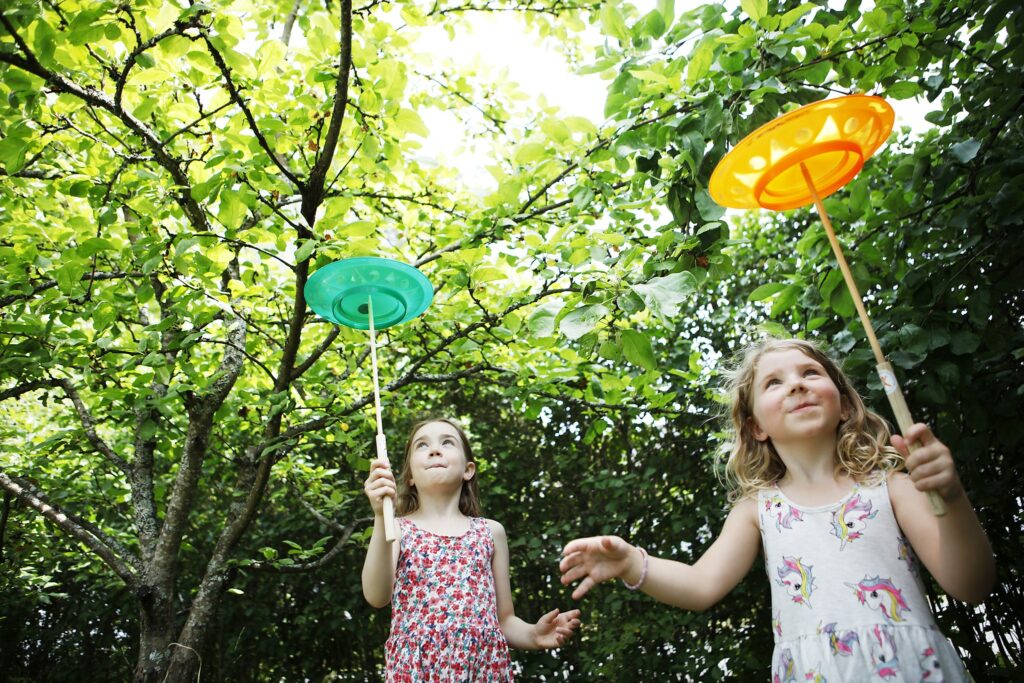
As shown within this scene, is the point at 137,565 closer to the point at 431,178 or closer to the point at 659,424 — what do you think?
the point at 431,178

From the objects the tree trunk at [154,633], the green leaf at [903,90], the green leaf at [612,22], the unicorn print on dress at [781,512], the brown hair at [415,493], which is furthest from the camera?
the tree trunk at [154,633]

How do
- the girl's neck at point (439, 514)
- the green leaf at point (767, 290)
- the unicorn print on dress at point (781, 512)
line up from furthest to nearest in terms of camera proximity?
the green leaf at point (767, 290) < the girl's neck at point (439, 514) < the unicorn print on dress at point (781, 512)

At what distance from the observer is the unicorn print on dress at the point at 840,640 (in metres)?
1.22

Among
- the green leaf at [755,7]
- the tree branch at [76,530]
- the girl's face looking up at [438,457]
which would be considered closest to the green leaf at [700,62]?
the green leaf at [755,7]

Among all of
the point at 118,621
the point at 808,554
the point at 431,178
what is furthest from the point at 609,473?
the point at 118,621

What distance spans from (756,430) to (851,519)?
32 centimetres

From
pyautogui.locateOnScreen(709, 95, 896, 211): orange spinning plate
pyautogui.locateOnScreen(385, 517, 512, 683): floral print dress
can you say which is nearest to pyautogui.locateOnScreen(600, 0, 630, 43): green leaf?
pyautogui.locateOnScreen(709, 95, 896, 211): orange spinning plate

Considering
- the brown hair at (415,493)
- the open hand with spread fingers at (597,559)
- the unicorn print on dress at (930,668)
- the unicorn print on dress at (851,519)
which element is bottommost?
the unicorn print on dress at (930,668)

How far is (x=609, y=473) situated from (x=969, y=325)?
89.4 inches

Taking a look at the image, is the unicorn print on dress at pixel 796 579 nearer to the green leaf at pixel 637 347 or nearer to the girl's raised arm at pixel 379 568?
the green leaf at pixel 637 347

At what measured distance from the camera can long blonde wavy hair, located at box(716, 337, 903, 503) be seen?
1.40 metres

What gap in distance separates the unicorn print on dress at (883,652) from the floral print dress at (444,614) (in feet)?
3.09

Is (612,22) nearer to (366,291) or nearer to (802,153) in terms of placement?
(802,153)

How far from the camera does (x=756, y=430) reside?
1.59 metres
